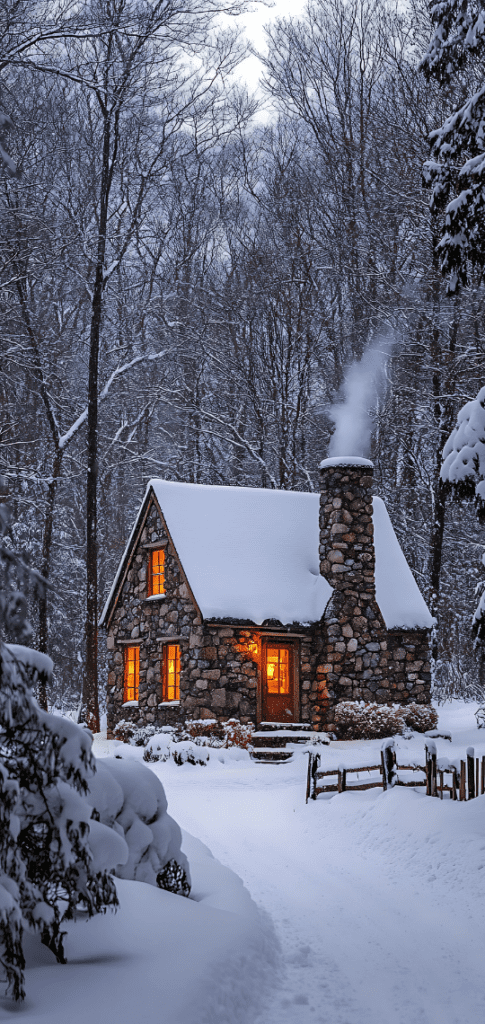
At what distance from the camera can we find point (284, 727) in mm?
21016

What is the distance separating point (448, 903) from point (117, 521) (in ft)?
88.2

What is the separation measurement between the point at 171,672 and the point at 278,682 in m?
2.43

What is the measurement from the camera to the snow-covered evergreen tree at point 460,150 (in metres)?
9.72

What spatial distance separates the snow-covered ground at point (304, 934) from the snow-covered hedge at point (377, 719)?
900cm

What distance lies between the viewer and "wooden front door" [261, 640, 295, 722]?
70.7 ft

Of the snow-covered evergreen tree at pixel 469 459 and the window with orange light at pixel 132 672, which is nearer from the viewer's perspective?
the snow-covered evergreen tree at pixel 469 459

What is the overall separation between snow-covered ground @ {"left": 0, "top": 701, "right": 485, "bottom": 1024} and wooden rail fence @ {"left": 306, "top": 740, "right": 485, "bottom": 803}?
37 centimetres

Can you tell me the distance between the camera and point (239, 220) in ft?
109

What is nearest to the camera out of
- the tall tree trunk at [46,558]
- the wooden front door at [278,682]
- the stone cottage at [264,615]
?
the stone cottage at [264,615]

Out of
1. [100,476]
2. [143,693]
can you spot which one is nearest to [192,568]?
[143,693]

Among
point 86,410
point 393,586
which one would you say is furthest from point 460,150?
point 86,410

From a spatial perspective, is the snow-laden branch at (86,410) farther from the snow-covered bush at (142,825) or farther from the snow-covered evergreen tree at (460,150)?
the snow-covered bush at (142,825)

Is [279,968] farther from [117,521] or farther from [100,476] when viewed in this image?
[117,521]

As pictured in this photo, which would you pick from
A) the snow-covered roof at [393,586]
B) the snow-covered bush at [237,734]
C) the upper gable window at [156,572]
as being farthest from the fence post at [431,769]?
the upper gable window at [156,572]
